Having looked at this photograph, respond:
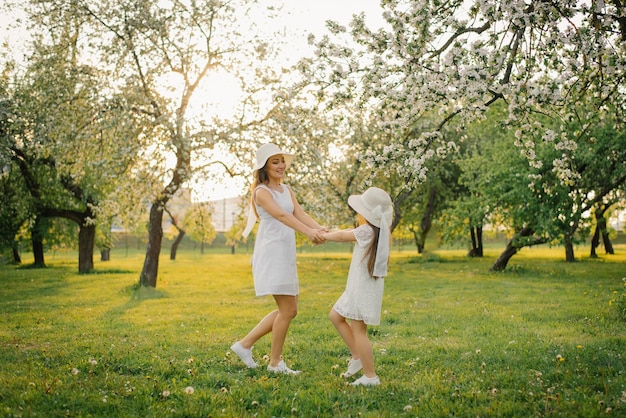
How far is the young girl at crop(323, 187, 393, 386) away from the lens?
227 inches

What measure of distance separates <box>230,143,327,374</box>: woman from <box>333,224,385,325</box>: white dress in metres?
0.55

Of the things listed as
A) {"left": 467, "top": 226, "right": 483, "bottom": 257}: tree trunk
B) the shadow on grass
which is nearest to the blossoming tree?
the shadow on grass

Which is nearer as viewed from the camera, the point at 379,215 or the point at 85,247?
the point at 379,215

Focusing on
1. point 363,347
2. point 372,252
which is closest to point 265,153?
point 372,252

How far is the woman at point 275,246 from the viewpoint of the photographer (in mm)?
6203

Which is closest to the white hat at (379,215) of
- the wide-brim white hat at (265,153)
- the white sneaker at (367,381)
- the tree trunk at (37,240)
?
the white sneaker at (367,381)

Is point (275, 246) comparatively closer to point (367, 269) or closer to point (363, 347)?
point (367, 269)

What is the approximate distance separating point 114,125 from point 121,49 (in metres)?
2.26

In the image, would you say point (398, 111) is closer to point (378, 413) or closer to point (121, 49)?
point (378, 413)

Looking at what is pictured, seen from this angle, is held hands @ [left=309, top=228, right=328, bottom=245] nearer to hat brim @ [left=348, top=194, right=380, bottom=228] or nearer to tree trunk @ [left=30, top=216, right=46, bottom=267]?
hat brim @ [left=348, top=194, right=380, bottom=228]

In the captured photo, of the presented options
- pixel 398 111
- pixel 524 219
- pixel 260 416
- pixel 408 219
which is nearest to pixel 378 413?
pixel 260 416

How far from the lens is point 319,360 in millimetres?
7129

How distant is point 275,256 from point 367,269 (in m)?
1.06

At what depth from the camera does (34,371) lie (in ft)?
20.9
